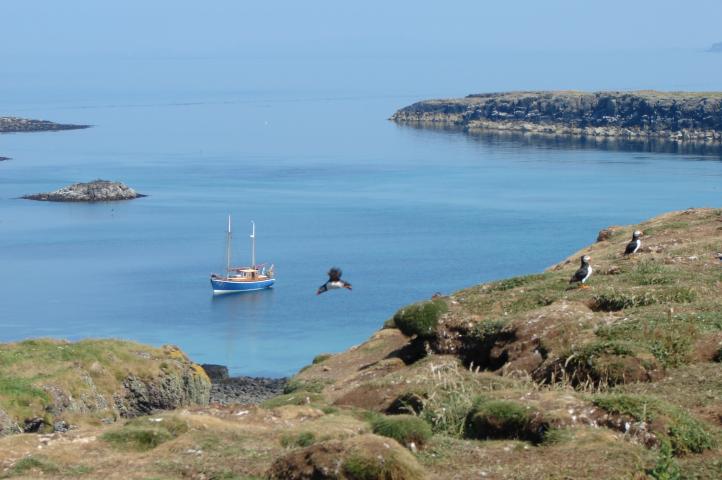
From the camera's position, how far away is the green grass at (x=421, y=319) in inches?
1024

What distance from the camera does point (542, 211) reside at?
424 ft

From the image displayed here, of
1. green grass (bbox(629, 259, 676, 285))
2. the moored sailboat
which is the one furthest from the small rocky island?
green grass (bbox(629, 259, 676, 285))

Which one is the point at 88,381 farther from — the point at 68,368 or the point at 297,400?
the point at 297,400

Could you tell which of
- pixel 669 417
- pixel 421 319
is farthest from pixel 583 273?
pixel 669 417

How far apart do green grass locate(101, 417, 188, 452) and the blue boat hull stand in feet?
241

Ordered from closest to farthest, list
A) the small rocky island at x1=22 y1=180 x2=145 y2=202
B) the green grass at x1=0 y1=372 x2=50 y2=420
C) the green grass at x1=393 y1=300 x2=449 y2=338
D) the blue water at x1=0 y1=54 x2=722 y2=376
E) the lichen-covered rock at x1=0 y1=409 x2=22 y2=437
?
the green grass at x1=393 y1=300 x2=449 y2=338 < the lichen-covered rock at x1=0 y1=409 x2=22 y2=437 < the green grass at x1=0 y1=372 x2=50 y2=420 < the blue water at x1=0 y1=54 x2=722 y2=376 < the small rocky island at x1=22 y1=180 x2=145 y2=202

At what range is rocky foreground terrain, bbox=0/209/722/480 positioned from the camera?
47.3ft

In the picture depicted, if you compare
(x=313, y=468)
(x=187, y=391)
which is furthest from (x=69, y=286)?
(x=313, y=468)

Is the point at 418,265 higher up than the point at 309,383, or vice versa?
the point at 309,383

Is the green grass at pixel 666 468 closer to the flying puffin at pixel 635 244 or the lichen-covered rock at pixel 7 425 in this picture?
the flying puffin at pixel 635 244

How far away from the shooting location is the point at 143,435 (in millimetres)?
17766

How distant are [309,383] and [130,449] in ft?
40.6

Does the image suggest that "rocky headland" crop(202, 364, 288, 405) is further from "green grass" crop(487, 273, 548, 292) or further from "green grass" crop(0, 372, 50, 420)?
"green grass" crop(487, 273, 548, 292)

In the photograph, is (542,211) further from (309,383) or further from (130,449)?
(130,449)
